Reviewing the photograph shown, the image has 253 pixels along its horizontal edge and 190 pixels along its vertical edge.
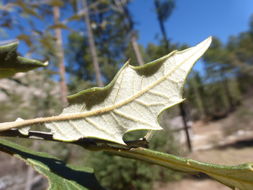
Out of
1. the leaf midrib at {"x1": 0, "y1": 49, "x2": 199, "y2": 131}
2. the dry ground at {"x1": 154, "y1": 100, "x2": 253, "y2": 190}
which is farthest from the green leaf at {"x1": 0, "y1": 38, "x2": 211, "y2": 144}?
the dry ground at {"x1": 154, "y1": 100, "x2": 253, "y2": 190}

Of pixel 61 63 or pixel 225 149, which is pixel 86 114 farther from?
pixel 225 149

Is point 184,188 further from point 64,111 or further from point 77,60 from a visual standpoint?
point 77,60

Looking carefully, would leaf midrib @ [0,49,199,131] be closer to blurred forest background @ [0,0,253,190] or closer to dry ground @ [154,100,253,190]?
blurred forest background @ [0,0,253,190]


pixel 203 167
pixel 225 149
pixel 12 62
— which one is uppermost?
pixel 12 62

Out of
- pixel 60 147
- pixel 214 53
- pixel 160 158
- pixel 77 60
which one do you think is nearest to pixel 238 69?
pixel 214 53

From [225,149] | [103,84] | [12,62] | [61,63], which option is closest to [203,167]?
[12,62]

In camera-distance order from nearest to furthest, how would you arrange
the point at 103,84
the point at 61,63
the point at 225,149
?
the point at 61,63, the point at 103,84, the point at 225,149
